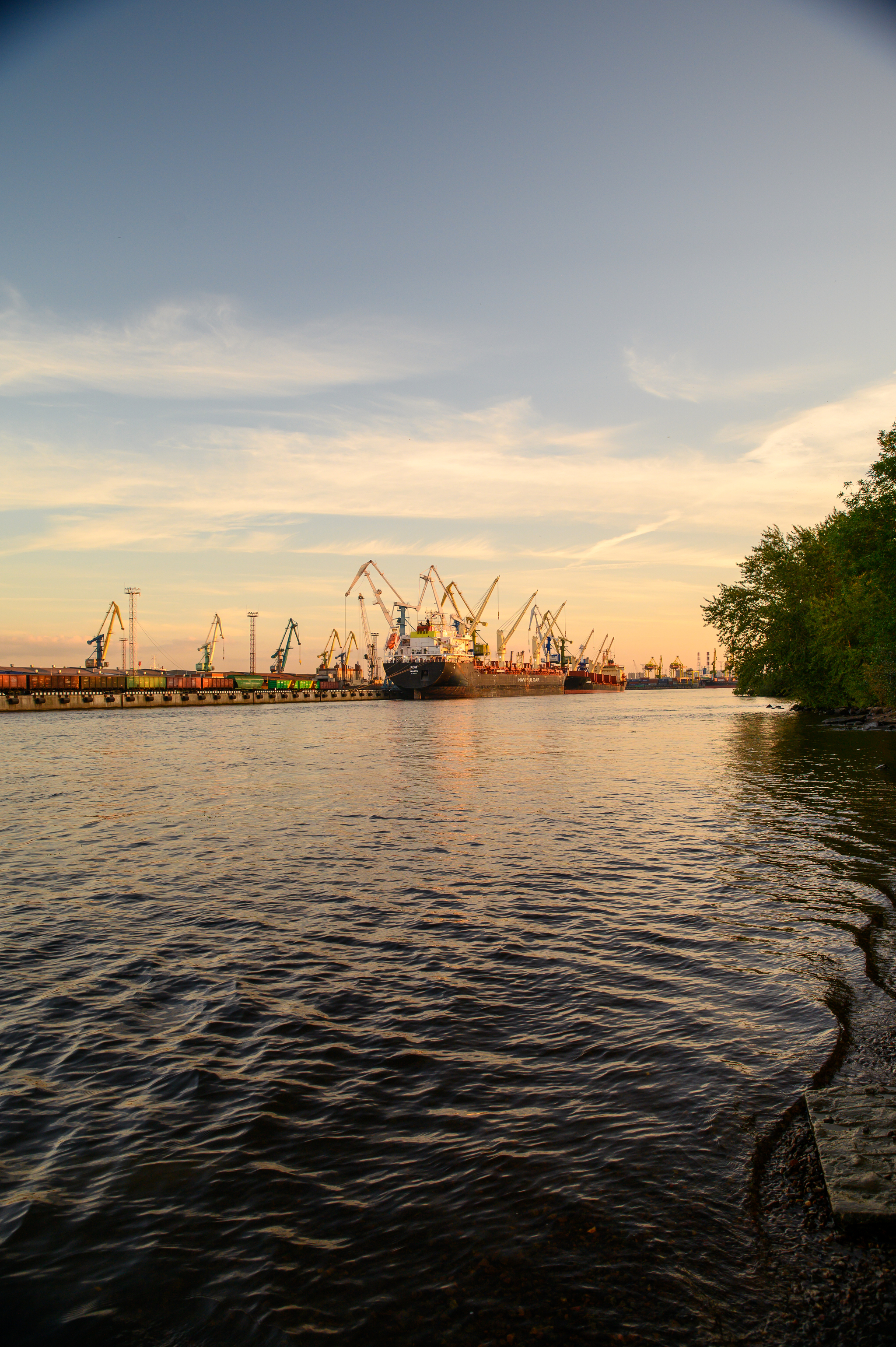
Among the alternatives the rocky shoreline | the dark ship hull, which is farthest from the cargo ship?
the rocky shoreline

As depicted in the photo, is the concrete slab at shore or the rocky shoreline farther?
the rocky shoreline

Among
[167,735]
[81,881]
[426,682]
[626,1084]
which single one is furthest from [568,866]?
[426,682]

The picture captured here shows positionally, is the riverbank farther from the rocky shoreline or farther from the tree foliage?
the rocky shoreline

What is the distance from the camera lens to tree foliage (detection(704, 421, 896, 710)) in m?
41.7

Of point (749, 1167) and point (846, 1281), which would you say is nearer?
point (846, 1281)

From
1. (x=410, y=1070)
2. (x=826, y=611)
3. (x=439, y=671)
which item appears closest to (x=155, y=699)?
(x=439, y=671)

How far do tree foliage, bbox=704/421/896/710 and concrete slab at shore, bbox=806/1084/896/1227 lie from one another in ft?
125

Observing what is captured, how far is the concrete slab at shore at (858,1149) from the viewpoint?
5039mm

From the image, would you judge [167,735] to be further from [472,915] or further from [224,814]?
[472,915]

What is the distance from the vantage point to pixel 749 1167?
19.5 ft

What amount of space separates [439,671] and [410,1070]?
153365mm

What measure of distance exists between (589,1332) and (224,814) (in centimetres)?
2193

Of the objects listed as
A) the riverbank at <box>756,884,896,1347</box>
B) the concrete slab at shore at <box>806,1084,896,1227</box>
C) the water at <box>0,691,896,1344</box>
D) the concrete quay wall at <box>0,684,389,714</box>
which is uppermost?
the concrete quay wall at <box>0,684,389,714</box>

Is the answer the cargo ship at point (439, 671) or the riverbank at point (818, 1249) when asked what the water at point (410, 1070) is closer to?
the riverbank at point (818, 1249)
